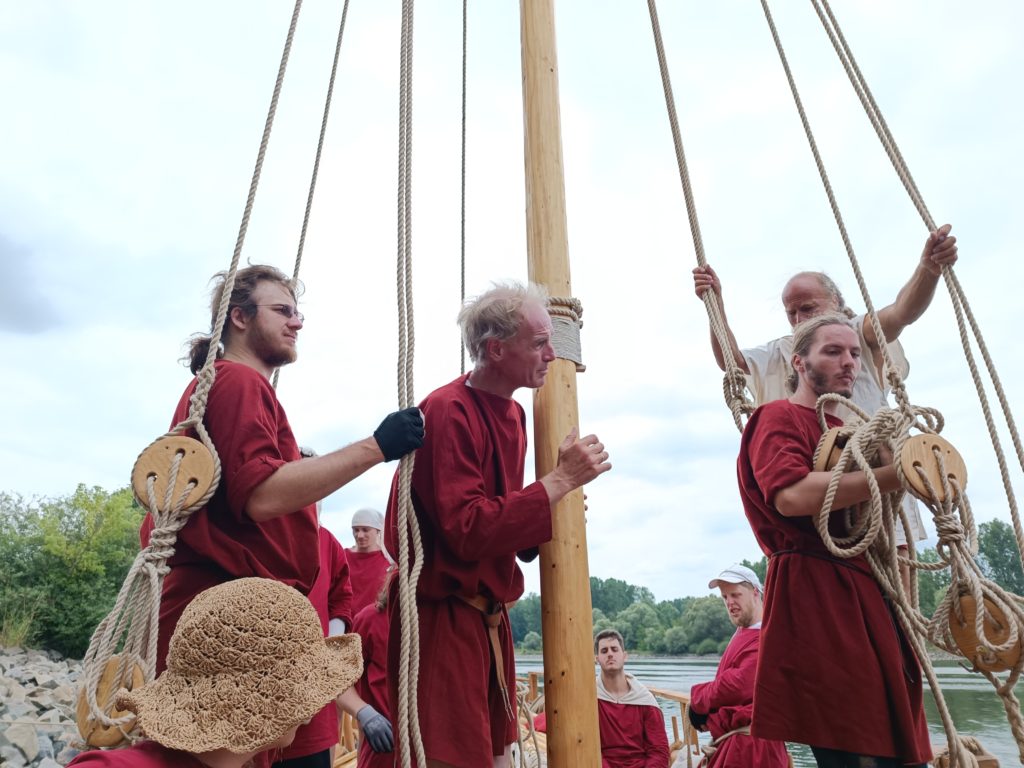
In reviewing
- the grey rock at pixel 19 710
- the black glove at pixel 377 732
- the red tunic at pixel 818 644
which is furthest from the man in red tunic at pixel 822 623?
the grey rock at pixel 19 710

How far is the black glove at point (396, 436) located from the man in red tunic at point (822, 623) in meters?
0.87

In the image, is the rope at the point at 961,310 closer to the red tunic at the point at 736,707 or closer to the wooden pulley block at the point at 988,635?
the wooden pulley block at the point at 988,635

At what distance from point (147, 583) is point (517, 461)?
0.91 metres

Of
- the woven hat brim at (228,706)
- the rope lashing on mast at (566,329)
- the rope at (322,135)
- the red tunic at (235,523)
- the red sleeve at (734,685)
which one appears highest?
the rope at (322,135)

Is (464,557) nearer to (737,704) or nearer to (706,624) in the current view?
(737,704)

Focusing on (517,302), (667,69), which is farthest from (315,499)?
(667,69)

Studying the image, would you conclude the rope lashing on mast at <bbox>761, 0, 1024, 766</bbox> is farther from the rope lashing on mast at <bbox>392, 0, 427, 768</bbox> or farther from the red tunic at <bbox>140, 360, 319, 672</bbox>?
the red tunic at <bbox>140, 360, 319, 672</bbox>

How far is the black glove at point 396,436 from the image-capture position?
1.57 m

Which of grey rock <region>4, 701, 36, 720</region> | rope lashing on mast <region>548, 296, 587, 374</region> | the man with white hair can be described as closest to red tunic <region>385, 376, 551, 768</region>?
rope lashing on mast <region>548, 296, 587, 374</region>

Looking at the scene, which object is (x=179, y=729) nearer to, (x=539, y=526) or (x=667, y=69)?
(x=539, y=526)

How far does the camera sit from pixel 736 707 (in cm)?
324

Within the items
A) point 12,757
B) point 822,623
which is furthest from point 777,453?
point 12,757

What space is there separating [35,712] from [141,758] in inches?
449

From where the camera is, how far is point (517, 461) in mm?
1973
